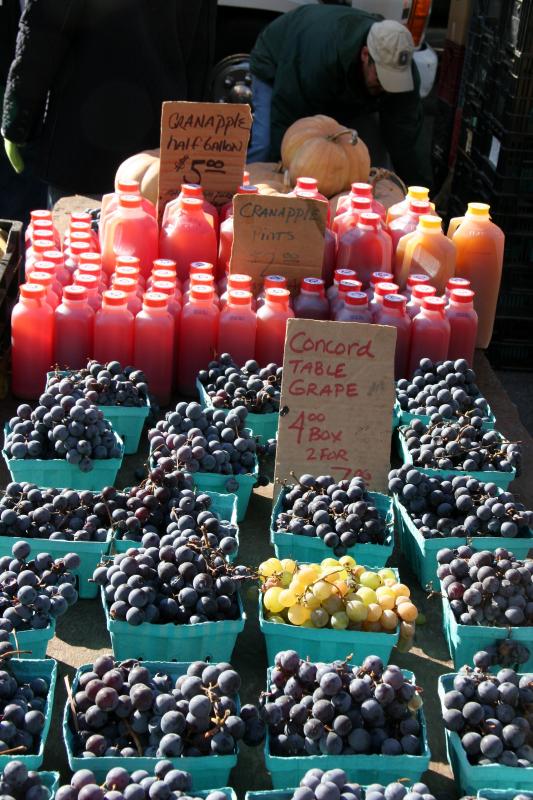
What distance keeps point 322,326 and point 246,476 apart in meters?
0.40

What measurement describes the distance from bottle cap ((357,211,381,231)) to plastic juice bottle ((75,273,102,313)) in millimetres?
916

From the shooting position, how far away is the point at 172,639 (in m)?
1.83

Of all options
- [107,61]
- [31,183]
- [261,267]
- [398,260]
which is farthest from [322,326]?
[31,183]

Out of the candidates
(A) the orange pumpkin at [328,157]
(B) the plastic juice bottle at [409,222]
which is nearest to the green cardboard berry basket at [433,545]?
(B) the plastic juice bottle at [409,222]

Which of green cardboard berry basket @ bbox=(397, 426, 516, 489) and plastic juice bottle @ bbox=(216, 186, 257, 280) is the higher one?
plastic juice bottle @ bbox=(216, 186, 257, 280)

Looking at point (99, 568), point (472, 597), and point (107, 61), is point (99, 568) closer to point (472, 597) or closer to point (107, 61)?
point (472, 597)

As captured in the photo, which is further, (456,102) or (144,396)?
(456,102)

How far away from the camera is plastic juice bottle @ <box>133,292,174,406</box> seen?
280 centimetres

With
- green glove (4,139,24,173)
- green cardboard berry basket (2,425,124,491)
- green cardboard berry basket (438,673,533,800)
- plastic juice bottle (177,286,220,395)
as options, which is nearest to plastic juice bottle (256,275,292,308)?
plastic juice bottle (177,286,220,395)

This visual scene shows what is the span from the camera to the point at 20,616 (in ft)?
5.95

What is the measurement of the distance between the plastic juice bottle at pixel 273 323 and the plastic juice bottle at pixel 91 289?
1.54ft

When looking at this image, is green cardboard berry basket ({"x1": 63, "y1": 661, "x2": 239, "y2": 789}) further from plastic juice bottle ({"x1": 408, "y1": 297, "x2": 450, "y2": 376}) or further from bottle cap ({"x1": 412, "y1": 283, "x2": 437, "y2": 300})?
bottle cap ({"x1": 412, "y1": 283, "x2": 437, "y2": 300})

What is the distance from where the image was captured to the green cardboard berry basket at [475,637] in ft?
6.19

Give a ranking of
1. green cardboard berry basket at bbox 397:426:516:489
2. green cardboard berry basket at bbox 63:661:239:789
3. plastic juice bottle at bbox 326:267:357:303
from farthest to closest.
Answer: plastic juice bottle at bbox 326:267:357:303 → green cardboard berry basket at bbox 397:426:516:489 → green cardboard berry basket at bbox 63:661:239:789
